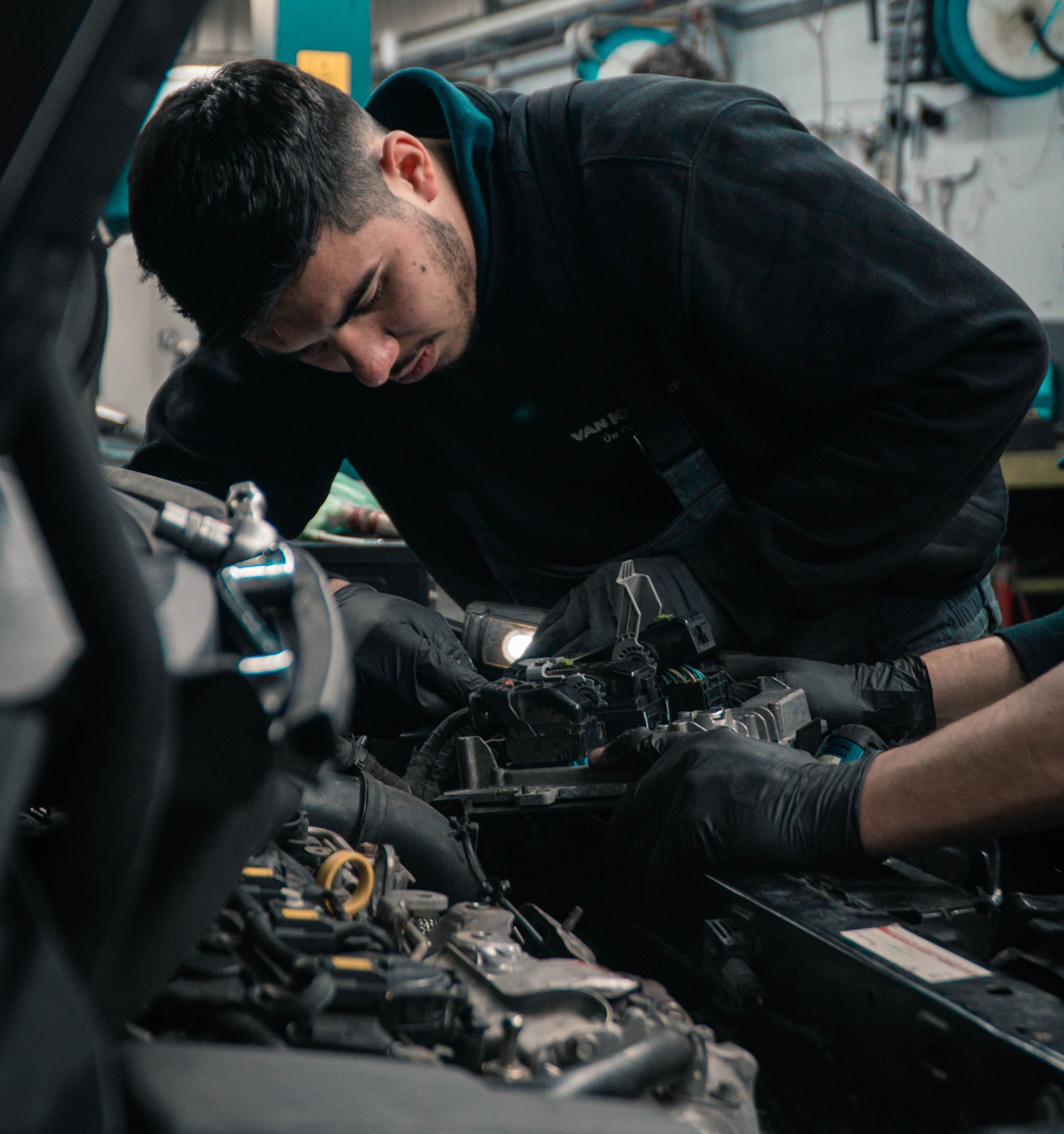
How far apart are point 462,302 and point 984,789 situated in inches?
42.1

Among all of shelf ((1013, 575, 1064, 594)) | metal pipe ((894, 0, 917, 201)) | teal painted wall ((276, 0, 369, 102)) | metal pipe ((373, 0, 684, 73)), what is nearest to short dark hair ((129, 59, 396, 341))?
teal painted wall ((276, 0, 369, 102))

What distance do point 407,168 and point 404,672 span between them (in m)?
0.77

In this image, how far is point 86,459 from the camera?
413 mm

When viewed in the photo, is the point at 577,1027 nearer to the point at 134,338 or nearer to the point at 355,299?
the point at 355,299

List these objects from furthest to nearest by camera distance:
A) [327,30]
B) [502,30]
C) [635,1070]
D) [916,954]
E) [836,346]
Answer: [502,30] → [327,30] → [836,346] → [916,954] → [635,1070]

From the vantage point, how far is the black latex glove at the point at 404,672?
1500 millimetres

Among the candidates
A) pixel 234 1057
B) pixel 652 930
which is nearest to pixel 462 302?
pixel 652 930

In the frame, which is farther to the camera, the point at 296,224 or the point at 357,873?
the point at 296,224

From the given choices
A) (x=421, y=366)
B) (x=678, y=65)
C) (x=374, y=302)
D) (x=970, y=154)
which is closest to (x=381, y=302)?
(x=374, y=302)

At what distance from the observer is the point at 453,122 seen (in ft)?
5.28

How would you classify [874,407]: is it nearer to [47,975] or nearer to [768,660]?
[768,660]

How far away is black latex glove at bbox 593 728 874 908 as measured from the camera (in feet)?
3.10

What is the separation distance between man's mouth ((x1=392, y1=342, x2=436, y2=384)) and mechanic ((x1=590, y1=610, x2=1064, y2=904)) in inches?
30.1

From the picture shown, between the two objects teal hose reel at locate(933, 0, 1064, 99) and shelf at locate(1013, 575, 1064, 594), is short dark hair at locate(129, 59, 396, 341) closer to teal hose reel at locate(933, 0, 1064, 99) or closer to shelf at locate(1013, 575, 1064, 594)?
shelf at locate(1013, 575, 1064, 594)
